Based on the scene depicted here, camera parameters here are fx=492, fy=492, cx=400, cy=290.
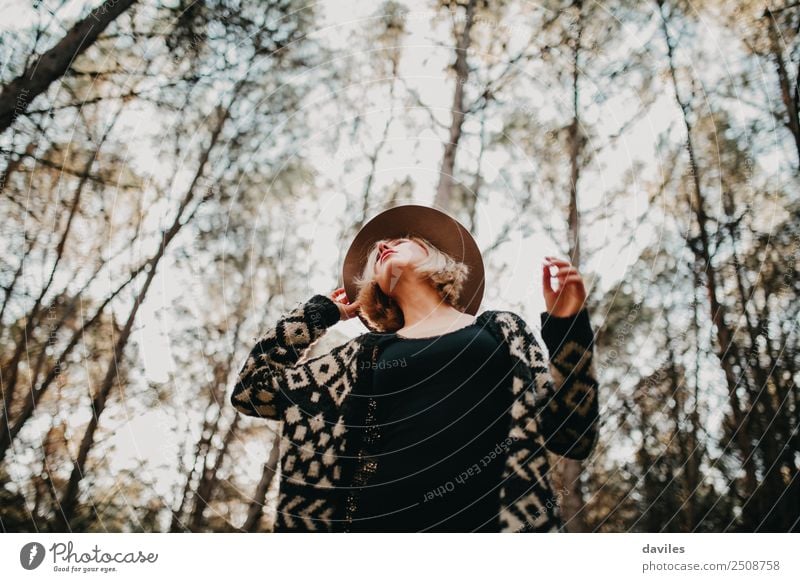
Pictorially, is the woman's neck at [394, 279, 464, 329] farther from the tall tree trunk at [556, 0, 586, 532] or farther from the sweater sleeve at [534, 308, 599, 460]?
the tall tree trunk at [556, 0, 586, 532]

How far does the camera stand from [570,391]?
1032 millimetres

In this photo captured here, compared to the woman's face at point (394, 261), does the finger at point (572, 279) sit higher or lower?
lower

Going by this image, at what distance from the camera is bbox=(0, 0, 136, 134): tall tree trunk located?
1405 millimetres

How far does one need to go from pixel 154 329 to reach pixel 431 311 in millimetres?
770

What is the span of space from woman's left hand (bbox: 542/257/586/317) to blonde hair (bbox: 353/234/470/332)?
0.30 meters

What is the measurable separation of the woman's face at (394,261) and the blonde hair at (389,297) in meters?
0.01

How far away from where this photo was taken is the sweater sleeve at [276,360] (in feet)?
3.92

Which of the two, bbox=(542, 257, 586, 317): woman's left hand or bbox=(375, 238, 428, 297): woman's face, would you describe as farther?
bbox=(375, 238, 428, 297): woman's face

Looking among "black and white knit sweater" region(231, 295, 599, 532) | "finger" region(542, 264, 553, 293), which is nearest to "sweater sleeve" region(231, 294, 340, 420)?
"black and white knit sweater" region(231, 295, 599, 532)

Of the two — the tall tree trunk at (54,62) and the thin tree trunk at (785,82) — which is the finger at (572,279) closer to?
the thin tree trunk at (785,82)

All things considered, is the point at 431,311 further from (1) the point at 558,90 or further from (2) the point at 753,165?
(2) the point at 753,165

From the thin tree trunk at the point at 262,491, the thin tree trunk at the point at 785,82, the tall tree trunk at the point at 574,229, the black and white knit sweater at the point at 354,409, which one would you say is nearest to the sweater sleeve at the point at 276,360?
the black and white knit sweater at the point at 354,409

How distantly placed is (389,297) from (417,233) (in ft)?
0.66
